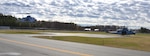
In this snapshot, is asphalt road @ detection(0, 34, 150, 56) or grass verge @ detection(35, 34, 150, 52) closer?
asphalt road @ detection(0, 34, 150, 56)

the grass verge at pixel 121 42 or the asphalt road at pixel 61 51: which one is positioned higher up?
the asphalt road at pixel 61 51

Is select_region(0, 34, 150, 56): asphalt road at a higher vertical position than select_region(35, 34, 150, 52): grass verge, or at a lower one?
higher

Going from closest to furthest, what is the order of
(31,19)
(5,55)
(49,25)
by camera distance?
(5,55) → (31,19) → (49,25)

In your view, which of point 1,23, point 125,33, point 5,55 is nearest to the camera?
point 5,55

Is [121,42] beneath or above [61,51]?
beneath

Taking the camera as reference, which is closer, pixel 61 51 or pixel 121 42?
pixel 61 51

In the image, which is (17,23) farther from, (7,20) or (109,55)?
(109,55)

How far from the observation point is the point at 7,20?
440 feet

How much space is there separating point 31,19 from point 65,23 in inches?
1096

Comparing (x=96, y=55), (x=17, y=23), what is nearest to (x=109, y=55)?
(x=96, y=55)

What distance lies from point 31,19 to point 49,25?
24.4 metres

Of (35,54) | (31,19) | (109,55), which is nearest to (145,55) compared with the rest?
(109,55)

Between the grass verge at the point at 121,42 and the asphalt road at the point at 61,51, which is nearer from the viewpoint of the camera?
the asphalt road at the point at 61,51

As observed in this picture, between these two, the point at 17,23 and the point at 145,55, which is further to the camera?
the point at 17,23
